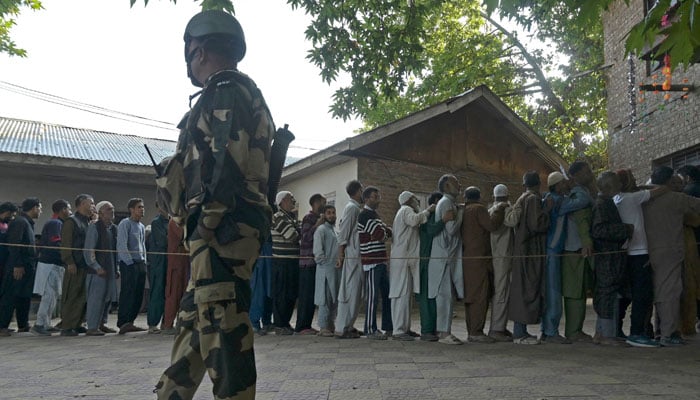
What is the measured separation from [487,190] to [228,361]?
1275 centimetres

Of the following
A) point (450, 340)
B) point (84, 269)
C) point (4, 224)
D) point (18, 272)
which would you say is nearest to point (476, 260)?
point (450, 340)

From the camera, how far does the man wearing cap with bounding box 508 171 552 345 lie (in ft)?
21.6

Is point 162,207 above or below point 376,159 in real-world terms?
below

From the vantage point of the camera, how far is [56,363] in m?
5.42

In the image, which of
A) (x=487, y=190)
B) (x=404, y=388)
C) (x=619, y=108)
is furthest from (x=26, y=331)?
(x=619, y=108)

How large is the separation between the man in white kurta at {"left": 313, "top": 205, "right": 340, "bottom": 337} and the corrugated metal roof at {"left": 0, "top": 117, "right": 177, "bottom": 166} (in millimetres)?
7302

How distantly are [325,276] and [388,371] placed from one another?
10.1 feet

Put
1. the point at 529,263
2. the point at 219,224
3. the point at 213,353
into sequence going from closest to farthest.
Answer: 1. the point at 213,353
2. the point at 219,224
3. the point at 529,263

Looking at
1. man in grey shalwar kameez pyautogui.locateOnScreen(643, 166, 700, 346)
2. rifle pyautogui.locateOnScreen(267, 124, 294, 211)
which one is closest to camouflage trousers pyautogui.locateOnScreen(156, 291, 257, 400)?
rifle pyautogui.locateOnScreen(267, 124, 294, 211)

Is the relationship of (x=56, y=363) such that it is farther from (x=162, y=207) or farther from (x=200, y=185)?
(x=200, y=185)

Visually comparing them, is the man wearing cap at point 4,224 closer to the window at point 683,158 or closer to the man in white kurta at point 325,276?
the man in white kurta at point 325,276

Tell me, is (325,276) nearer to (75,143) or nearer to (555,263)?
(555,263)

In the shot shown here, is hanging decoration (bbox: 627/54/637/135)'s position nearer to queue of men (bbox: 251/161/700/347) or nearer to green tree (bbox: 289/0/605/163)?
green tree (bbox: 289/0/605/163)

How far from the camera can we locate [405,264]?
23.5ft
